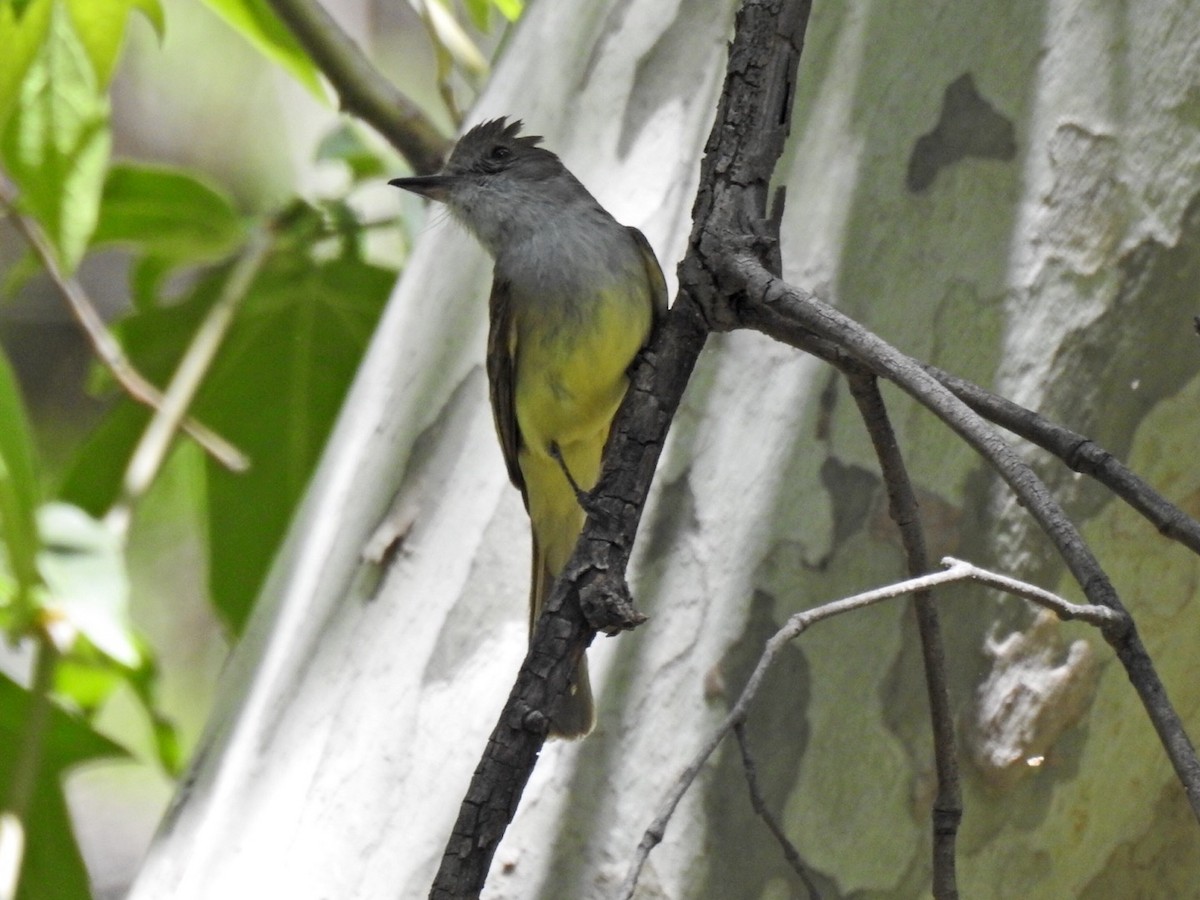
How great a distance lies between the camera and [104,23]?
227cm

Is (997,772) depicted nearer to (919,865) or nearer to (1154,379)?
(919,865)

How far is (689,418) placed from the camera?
191 centimetres

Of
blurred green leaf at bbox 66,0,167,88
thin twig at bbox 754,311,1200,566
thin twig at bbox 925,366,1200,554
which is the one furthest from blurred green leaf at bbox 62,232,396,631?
thin twig at bbox 925,366,1200,554

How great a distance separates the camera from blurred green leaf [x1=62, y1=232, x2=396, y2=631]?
128 inches

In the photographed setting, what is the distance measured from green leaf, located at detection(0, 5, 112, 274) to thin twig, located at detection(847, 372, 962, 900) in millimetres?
1549

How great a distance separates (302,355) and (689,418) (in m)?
1.66

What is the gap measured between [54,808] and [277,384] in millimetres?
1250

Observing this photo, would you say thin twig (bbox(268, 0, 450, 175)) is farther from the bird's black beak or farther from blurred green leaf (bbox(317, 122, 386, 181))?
blurred green leaf (bbox(317, 122, 386, 181))

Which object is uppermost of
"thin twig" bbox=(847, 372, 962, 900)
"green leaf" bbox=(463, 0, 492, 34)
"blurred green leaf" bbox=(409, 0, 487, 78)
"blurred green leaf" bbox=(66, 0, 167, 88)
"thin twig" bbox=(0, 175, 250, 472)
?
"blurred green leaf" bbox=(409, 0, 487, 78)

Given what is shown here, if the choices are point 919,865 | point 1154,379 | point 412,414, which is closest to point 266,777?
point 412,414

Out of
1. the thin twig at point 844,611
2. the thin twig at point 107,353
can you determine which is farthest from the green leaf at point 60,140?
the thin twig at point 844,611

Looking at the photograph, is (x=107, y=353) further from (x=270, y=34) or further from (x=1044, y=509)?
(x=1044, y=509)

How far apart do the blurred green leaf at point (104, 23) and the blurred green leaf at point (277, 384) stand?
1.06m

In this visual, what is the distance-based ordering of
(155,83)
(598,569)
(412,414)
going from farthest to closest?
1. (155,83)
2. (412,414)
3. (598,569)
